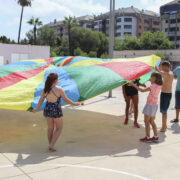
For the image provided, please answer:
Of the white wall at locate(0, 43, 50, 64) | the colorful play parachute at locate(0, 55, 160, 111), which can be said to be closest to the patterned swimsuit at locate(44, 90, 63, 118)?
the colorful play parachute at locate(0, 55, 160, 111)

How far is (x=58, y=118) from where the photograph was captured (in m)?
4.38

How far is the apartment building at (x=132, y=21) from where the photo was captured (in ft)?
243

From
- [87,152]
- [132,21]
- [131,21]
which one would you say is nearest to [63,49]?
[131,21]

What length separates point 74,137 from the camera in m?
5.41

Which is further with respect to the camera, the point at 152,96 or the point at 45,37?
the point at 45,37

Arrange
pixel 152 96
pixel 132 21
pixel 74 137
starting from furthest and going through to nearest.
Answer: pixel 132 21 → pixel 74 137 → pixel 152 96

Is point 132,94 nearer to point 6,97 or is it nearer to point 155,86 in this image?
point 155,86

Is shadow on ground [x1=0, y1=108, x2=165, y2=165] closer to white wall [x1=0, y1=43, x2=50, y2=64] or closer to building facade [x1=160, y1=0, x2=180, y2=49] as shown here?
white wall [x1=0, y1=43, x2=50, y2=64]

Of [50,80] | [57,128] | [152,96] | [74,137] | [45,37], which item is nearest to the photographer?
[50,80]

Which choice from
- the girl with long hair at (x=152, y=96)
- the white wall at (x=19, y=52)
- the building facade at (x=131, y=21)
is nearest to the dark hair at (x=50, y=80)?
the girl with long hair at (x=152, y=96)

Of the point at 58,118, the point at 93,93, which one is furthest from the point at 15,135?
the point at 93,93

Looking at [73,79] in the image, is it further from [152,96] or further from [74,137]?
[152,96]

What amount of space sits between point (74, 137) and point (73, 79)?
4.29ft

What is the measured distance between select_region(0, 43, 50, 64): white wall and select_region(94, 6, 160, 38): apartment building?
52358 mm
